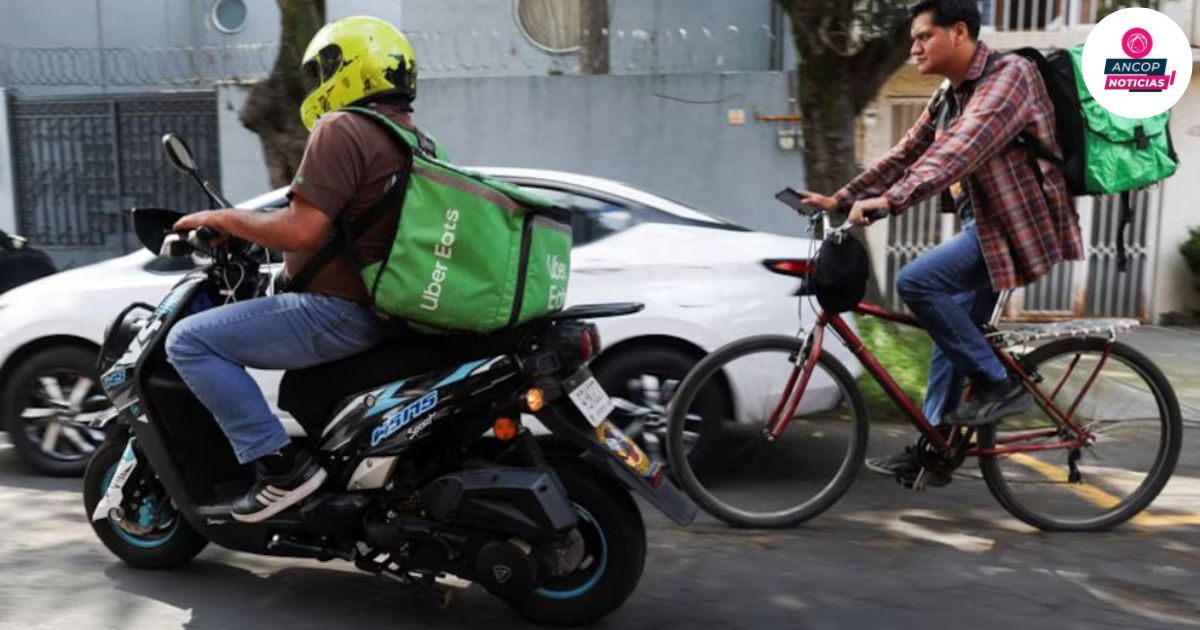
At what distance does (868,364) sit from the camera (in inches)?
168

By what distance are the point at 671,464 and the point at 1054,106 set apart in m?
2.03

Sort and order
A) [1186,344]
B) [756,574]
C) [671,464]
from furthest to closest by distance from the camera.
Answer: [1186,344] → [671,464] → [756,574]

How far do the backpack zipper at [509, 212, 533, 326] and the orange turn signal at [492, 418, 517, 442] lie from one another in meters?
0.30

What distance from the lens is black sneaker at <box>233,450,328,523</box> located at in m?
3.29

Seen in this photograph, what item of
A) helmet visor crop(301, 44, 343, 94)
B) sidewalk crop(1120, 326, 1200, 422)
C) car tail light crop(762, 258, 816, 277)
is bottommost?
sidewalk crop(1120, 326, 1200, 422)

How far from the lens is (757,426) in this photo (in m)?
4.42

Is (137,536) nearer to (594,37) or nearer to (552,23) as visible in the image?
(594,37)

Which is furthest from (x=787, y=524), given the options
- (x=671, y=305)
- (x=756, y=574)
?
(x=671, y=305)

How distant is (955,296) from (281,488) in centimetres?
266

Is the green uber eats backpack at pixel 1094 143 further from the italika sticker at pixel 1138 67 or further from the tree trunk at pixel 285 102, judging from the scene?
the tree trunk at pixel 285 102

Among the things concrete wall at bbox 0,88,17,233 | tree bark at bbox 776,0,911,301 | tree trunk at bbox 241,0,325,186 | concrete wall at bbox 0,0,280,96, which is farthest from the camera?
concrete wall at bbox 0,0,280,96

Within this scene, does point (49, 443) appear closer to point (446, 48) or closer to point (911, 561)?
point (911, 561)
